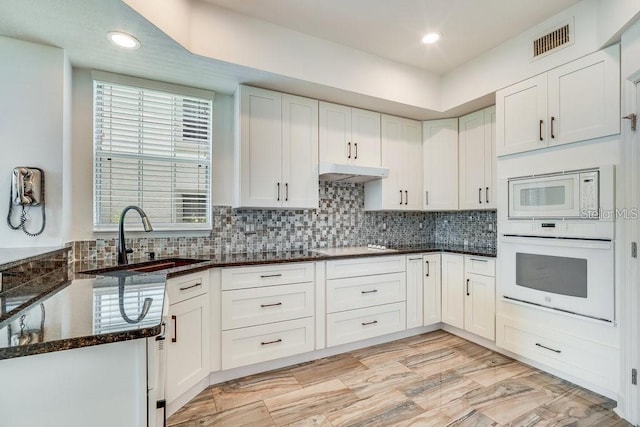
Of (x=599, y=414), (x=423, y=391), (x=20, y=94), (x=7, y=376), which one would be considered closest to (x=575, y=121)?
(x=599, y=414)

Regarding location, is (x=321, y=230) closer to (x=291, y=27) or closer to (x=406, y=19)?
(x=291, y=27)

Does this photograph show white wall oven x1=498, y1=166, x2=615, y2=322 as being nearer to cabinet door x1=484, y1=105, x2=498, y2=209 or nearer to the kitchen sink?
cabinet door x1=484, y1=105, x2=498, y2=209

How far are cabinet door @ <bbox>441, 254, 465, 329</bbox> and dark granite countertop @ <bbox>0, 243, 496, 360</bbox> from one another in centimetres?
273

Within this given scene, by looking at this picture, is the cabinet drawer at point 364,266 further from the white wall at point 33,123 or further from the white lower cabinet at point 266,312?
the white wall at point 33,123

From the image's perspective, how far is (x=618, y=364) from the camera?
1.95 m

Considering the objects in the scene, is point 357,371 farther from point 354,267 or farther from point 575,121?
point 575,121

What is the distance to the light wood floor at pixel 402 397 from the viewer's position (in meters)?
1.84

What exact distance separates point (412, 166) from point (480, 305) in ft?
5.29

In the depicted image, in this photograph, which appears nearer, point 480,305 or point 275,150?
point 275,150

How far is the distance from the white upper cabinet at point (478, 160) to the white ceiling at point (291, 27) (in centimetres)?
68

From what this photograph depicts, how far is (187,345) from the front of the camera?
202 centimetres

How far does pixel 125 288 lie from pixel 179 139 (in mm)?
1672

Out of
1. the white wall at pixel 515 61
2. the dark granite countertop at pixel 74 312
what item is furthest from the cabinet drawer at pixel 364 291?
the white wall at pixel 515 61

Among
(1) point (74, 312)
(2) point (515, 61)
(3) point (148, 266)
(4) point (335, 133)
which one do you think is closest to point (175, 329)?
(3) point (148, 266)
